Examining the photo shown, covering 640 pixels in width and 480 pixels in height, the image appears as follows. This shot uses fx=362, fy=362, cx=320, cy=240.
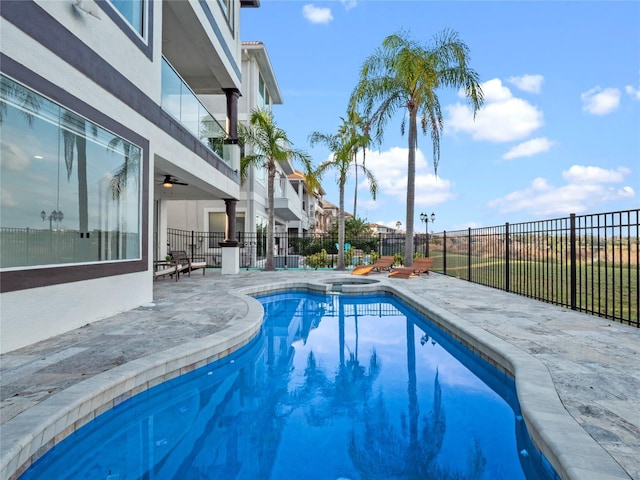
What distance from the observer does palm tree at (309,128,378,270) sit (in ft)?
53.8

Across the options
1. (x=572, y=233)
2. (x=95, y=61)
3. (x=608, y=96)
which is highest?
(x=608, y=96)

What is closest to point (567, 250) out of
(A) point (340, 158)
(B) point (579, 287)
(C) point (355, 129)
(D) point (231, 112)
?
(B) point (579, 287)

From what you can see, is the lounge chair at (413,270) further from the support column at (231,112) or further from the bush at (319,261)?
the support column at (231,112)

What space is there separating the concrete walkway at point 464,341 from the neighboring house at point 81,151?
0.57 m

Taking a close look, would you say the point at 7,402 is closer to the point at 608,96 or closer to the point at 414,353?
the point at 414,353

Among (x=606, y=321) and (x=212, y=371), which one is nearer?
(x=212, y=371)

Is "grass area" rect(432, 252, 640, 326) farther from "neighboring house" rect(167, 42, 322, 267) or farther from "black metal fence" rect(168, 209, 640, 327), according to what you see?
"neighboring house" rect(167, 42, 322, 267)

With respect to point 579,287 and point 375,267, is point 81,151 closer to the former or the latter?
point 579,287

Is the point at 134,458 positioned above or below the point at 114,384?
below

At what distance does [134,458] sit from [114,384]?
0.78 metres

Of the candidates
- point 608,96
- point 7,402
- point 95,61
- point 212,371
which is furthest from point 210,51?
point 608,96

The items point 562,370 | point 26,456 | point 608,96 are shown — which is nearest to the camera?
point 26,456

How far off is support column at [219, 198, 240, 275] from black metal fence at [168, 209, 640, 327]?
288 centimetres

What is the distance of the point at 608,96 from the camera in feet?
41.6
